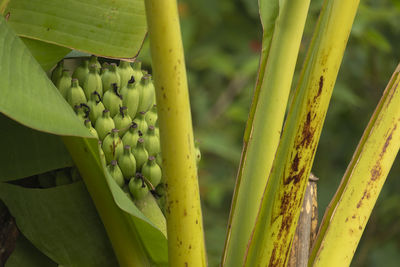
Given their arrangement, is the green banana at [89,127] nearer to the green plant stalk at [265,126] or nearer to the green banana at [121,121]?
the green banana at [121,121]

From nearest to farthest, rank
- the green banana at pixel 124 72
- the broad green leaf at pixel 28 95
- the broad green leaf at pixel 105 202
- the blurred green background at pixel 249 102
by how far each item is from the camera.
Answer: the broad green leaf at pixel 28 95, the broad green leaf at pixel 105 202, the green banana at pixel 124 72, the blurred green background at pixel 249 102

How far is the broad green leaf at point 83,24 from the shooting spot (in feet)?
2.34

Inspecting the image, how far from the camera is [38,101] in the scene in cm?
55

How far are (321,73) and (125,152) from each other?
23 cm

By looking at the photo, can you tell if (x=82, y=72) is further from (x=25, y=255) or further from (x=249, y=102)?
(x=249, y=102)

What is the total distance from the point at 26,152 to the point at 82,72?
0.37ft

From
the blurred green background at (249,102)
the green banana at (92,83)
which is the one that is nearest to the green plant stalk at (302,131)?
the green banana at (92,83)

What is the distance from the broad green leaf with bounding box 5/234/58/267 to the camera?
717 millimetres

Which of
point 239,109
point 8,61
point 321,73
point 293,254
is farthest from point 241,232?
point 239,109

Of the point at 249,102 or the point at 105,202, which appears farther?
the point at 249,102

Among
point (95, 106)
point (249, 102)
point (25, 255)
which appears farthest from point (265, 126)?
point (249, 102)

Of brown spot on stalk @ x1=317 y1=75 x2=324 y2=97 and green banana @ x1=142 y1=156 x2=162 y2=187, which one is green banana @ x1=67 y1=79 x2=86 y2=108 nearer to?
green banana @ x1=142 y1=156 x2=162 y2=187

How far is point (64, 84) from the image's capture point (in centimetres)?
70

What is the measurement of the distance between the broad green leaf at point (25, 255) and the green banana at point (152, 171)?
159 mm
